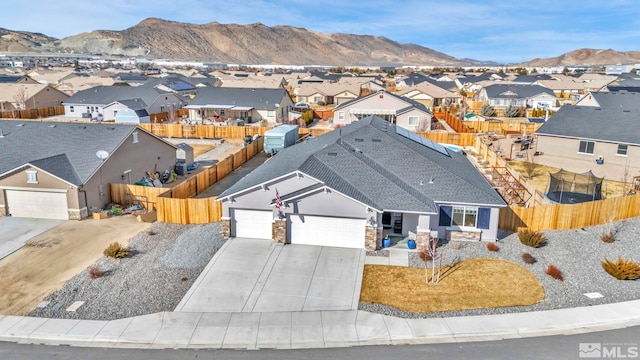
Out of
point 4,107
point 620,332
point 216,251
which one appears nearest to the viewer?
point 620,332

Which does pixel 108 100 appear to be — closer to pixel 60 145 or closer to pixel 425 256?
pixel 60 145

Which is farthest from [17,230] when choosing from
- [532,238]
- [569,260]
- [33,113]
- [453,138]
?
[33,113]

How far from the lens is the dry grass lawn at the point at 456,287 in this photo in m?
17.0

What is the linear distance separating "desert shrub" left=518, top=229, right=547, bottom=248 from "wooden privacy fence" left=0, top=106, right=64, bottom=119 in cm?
6495

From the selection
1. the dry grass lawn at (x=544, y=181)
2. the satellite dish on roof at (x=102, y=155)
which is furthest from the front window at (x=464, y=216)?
the satellite dish on roof at (x=102, y=155)

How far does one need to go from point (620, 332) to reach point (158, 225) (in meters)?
21.7

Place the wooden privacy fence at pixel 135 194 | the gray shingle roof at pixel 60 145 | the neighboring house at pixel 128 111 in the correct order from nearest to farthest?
the gray shingle roof at pixel 60 145 < the wooden privacy fence at pixel 135 194 < the neighboring house at pixel 128 111

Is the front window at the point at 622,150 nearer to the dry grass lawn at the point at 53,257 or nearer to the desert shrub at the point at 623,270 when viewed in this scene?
the desert shrub at the point at 623,270

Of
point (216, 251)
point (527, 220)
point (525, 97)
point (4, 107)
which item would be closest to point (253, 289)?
point (216, 251)

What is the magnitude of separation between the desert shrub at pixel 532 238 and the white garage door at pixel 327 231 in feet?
26.4

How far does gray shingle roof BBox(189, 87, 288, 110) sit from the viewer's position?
205 ft

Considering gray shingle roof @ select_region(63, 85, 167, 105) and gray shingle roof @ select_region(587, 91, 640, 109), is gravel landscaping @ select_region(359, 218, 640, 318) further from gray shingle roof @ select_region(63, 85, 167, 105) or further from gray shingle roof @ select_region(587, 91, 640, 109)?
gray shingle roof @ select_region(63, 85, 167, 105)

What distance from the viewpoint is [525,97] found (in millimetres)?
75750

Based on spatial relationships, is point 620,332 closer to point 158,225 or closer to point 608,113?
point 158,225
